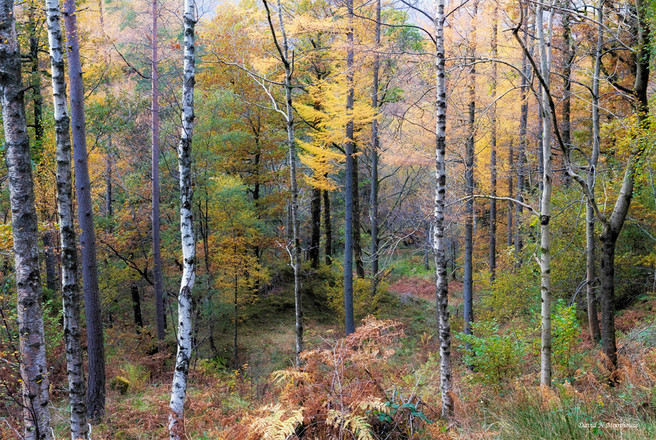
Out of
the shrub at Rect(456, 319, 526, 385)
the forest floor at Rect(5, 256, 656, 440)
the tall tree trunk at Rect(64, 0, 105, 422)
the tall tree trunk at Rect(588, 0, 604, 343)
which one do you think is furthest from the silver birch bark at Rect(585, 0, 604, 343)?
the tall tree trunk at Rect(64, 0, 105, 422)

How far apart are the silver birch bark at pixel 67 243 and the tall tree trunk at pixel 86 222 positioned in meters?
1.65

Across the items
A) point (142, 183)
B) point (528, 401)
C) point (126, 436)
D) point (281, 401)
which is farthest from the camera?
point (142, 183)

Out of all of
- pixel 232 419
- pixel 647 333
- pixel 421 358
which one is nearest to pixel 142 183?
pixel 421 358

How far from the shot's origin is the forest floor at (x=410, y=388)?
3678 millimetres

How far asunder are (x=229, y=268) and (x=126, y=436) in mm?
7664

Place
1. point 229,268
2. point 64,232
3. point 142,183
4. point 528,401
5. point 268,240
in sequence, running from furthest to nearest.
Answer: point 268,240
point 142,183
point 229,268
point 64,232
point 528,401

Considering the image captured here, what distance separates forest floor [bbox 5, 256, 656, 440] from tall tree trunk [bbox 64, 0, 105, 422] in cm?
57

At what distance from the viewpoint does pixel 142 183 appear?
15.5 m

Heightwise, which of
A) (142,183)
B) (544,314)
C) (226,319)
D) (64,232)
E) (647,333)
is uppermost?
(142,183)

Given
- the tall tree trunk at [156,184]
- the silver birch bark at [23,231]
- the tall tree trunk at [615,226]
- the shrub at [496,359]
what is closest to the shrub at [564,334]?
the tall tree trunk at [615,226]

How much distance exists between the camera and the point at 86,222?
7004 millimetres

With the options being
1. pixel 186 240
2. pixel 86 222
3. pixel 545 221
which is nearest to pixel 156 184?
pixel 86 222

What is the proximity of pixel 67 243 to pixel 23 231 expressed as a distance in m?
1.49

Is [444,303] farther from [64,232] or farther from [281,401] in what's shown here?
[64,232]
